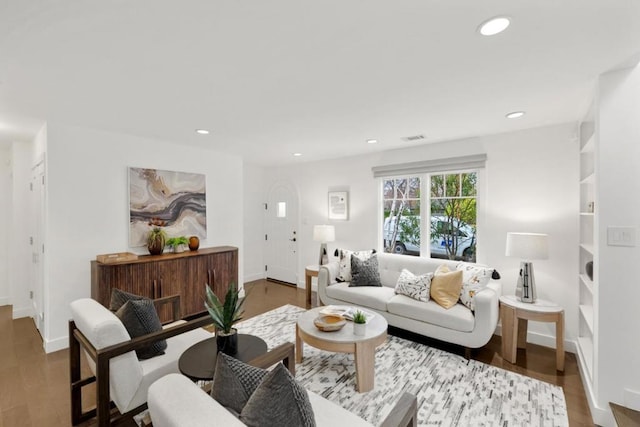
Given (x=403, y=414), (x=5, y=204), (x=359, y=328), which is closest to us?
(x=403, y=414)

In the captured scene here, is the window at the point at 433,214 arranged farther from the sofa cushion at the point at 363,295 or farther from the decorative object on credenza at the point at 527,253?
the sofa cushion at the point at 363,295

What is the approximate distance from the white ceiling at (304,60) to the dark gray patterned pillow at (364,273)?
1786 millimetres

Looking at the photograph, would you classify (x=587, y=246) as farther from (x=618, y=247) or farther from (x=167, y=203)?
(x=167, y=203)

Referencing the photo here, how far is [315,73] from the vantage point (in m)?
1.91

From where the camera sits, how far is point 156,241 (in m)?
3.55

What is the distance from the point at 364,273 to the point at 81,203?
3.39 meters

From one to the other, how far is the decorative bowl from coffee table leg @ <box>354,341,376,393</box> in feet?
0.81

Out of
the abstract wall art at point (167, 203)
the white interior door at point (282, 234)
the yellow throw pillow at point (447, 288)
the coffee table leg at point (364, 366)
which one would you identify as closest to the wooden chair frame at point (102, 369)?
the coffee table leg at point (364, 366)

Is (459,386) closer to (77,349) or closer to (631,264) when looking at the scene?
(631,264)

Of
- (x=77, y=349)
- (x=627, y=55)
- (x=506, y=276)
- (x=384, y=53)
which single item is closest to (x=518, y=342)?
(x=506, y=276)

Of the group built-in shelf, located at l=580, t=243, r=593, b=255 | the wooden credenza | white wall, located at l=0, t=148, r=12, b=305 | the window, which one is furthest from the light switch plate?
white wall, located at l=0, t=148, r=12, b=305

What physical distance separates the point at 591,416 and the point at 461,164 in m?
2.57

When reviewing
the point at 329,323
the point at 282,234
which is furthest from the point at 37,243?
the point at 329,323

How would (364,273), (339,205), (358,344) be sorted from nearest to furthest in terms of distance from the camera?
(358,344)
(364,273)
(339,205)
